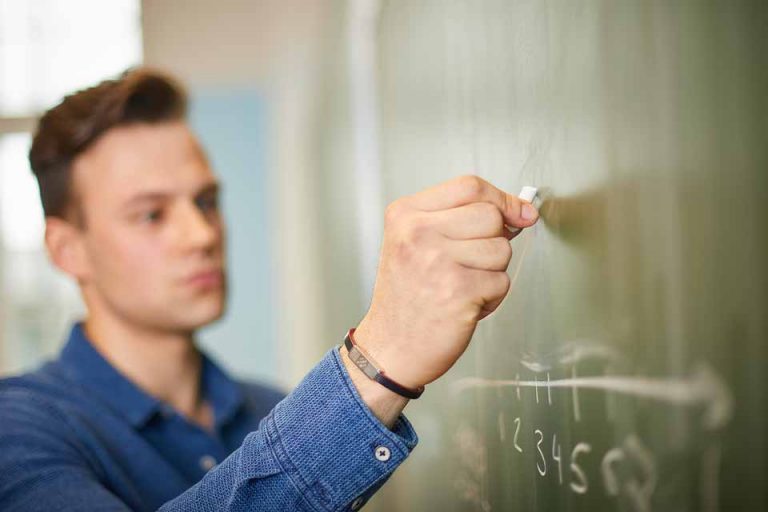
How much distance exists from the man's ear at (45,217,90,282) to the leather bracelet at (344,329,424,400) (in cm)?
79

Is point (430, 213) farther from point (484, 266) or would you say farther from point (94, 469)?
point (94, 469)

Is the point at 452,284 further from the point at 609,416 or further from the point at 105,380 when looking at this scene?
the point at 105,380

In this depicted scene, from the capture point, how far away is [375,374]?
489 mm

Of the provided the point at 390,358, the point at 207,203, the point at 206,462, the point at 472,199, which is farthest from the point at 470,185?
the point at 207,203

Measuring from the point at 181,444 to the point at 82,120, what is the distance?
1.50 ft

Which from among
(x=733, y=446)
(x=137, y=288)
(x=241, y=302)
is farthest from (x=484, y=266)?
(x=241, y=302)

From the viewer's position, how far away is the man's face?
3.67 ft

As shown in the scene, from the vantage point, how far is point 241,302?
354 centimetres

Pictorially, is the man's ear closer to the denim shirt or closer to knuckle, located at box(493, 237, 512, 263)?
the denim shirt

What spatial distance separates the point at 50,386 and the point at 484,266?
0.65m

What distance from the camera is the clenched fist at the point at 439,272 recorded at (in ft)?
1.49

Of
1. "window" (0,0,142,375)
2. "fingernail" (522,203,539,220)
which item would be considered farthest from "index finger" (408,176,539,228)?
"window" (0,0,142,375)

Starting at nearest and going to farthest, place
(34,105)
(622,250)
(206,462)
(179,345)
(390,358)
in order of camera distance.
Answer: (622,250) < (390,358) < (206,462) < (179,345) < (34,105)

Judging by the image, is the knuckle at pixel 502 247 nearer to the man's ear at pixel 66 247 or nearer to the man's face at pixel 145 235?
the man's face at pixel 145 235
